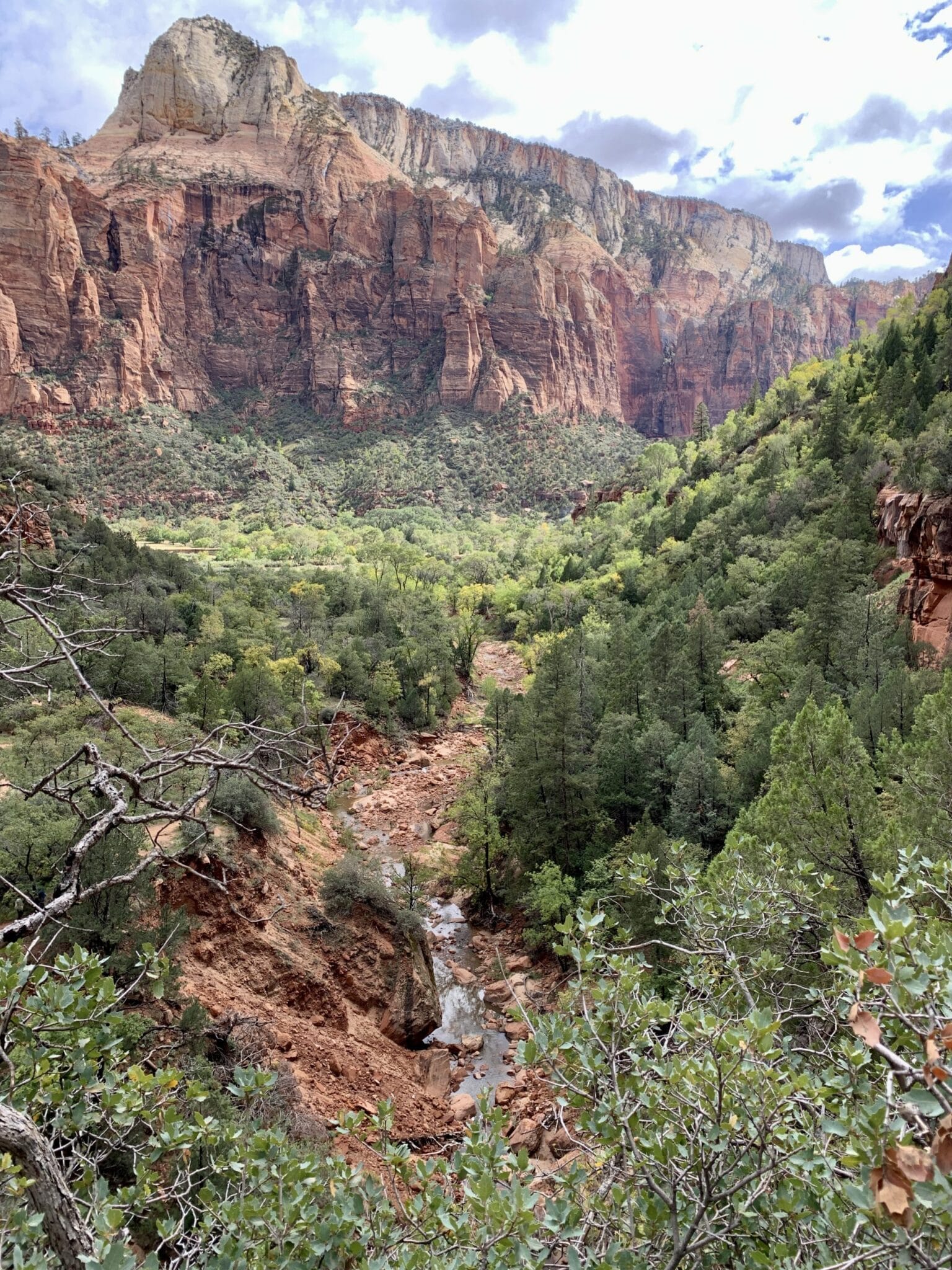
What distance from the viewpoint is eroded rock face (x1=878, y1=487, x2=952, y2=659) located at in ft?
65.1

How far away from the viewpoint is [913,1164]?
1812 millimetres

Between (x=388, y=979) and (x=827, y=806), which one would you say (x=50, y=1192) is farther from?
(x=388, y=979)

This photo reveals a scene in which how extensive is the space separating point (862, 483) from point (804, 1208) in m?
31.1

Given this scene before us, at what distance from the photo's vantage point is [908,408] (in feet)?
101

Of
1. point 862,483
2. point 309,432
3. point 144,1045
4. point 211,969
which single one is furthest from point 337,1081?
point 309,432

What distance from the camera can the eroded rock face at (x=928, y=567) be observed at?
65.1 feet

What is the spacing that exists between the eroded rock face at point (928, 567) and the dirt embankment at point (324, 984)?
15131 mm

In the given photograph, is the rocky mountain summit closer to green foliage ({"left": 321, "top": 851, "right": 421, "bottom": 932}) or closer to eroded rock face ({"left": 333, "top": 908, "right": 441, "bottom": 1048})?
green foliage ({"left": 321, "top": 851, "right": 421, "bottom": 932})

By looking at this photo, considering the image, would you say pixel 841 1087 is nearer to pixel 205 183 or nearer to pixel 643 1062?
pixel 643 1062

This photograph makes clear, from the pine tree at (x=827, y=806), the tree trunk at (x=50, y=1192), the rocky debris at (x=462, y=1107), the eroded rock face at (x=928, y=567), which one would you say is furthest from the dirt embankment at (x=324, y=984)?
the eroded rock face at (x=928, y=567)

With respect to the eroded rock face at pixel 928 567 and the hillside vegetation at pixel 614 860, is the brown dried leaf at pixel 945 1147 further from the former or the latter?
the eroded rock face at pixel 928 567

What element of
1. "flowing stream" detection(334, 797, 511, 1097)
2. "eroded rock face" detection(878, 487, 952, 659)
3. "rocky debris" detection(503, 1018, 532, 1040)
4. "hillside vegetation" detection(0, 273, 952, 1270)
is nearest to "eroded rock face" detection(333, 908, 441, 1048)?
"flowing stream" detection(334, 797, 511, 1097)

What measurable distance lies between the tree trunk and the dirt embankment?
26.3 feet

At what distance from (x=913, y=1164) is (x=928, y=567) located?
75.7 feet
